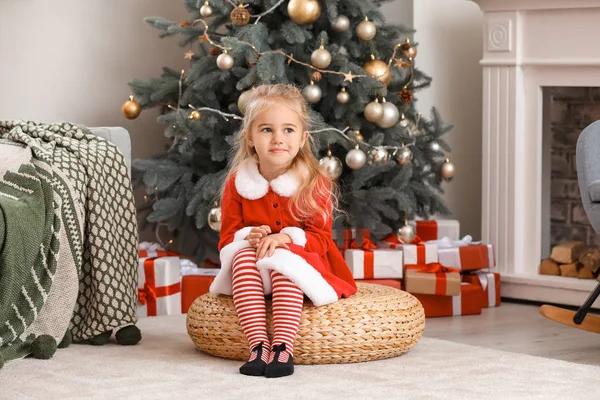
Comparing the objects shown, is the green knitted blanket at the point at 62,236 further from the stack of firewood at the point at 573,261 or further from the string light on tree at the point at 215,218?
the stack of firewood at the point at 573,261

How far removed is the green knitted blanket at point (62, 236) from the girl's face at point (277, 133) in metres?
0.54

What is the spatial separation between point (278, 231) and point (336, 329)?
1.10 feet

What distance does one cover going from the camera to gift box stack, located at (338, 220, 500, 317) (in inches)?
141

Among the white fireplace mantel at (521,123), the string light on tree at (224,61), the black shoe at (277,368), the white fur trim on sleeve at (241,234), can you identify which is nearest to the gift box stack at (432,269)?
the white fireplace mantel at (521,123)

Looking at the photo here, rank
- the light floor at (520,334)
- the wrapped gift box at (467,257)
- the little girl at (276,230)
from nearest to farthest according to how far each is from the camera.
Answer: the little girl at (276,230) → the light floor at (520,334) → the wrapped gift box at (467,257)

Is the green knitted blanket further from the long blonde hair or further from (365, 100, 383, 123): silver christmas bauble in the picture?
(365, 100, 383, 123): silver christmas bauble

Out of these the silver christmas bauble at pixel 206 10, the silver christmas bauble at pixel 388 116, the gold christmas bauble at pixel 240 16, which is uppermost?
the silver christmas bauble at pixel 206 10

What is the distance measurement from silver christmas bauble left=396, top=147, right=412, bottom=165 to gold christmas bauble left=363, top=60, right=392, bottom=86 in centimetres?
24

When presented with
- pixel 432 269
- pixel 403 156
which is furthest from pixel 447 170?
pixel 432 269

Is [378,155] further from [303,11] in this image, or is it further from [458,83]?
[458,83]

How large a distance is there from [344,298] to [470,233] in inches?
70.9

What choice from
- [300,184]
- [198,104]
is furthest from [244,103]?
[300,184]

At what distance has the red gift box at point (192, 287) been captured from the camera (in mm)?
3525

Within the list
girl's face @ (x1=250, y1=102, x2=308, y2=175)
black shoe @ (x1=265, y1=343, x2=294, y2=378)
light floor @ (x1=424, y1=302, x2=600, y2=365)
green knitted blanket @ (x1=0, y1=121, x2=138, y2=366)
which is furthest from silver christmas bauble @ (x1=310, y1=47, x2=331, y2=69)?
black shoe @ (x1=265, y1=343, x2=294, y2=378)
